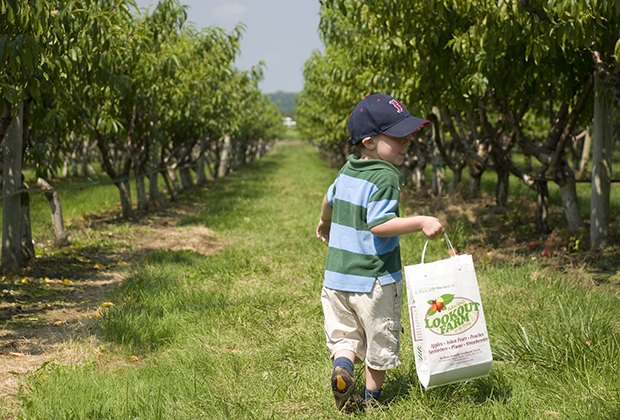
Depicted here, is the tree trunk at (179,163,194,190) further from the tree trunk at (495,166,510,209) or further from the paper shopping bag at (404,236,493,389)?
the paper shopping bag at (404,236,493,389)

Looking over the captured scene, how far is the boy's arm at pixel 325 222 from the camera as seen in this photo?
3.82 metres

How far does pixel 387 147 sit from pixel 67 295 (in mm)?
4908

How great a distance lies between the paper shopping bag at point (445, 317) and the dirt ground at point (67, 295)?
2.34 meters

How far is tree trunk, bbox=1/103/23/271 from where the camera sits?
805cm

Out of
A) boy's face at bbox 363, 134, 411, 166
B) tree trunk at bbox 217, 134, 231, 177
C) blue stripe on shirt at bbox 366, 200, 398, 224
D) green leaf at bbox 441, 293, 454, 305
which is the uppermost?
boy's face at bbox 363, 134, 411, 166

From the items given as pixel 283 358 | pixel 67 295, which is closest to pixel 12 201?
pixel 67 295

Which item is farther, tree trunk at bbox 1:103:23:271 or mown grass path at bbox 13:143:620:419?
tree trunk at bbox 1:103:23:271

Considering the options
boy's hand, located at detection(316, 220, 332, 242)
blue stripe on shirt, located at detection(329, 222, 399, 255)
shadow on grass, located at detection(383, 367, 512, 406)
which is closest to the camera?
blue stripe on shirt, located at detection(329, 222, 399, 255)

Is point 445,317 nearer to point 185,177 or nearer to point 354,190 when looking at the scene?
point 354,190

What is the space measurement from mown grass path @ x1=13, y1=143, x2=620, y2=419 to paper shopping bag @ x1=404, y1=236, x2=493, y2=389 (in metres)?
0.29

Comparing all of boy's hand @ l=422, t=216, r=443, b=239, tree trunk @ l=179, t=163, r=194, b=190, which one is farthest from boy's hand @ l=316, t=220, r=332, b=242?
tree trunk @ l=179, t=163, r=194, b=190

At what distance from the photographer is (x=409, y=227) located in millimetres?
3268

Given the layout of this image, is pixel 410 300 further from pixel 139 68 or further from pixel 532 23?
pixel 139 68

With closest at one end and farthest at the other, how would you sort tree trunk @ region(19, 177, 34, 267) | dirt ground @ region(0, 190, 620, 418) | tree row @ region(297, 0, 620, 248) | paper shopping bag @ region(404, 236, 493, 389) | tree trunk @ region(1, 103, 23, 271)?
1. paper shopping bag @ region(404, 236, 493, 389)
2. dirt ground @ region(0, 190, 620, 418)
3. tree row @ region(297, 0, 620, 248)
4. tree trunk @ region(1, 103, 23, 271)
5. tree trunk @ region(19, 177, 34, 267)
